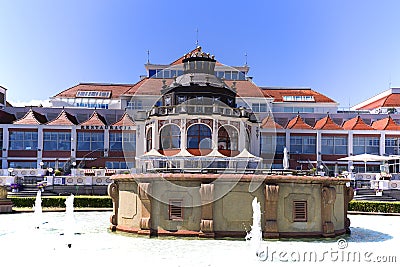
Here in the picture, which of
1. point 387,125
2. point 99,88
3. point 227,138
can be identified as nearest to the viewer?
point 227,138

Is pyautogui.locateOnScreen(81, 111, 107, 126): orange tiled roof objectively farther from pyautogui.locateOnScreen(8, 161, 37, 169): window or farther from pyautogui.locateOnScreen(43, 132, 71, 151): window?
pyautogui.locateOnScreen(8, 161, 37, 169): window

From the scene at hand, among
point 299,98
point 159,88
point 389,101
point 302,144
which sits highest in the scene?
point 159,88

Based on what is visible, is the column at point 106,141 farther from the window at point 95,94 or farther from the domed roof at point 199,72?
the domed roof at point 199,72

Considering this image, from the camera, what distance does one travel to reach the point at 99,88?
78562 mm

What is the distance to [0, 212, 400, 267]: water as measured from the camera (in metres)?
15.9

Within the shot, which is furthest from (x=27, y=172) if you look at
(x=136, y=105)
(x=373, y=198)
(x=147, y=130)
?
(x=373, y=198)

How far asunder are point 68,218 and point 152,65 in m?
60.0

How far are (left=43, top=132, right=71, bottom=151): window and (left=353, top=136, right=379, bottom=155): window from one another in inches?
1411

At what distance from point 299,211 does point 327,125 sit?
45547 mm

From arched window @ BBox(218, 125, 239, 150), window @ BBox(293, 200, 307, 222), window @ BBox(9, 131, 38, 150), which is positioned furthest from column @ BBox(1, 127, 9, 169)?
window @ BBox(293, 200, 307, 222)

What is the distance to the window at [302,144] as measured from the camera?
64.0 metres

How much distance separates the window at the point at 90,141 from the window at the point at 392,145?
1402 inches

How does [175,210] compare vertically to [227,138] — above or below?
below

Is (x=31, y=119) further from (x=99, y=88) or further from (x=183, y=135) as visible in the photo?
(x=183, y=135)
